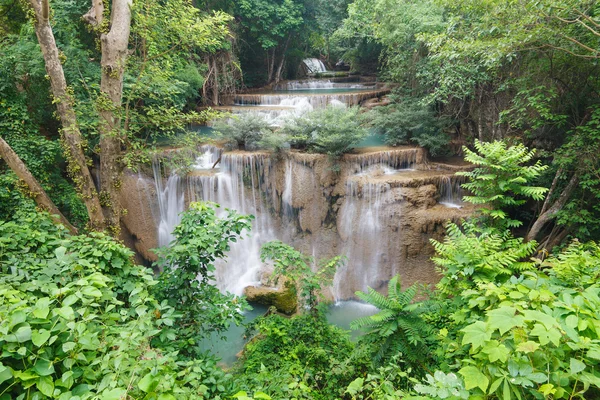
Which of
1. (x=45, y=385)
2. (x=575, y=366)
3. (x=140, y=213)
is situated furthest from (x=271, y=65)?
(x=575, y=366)

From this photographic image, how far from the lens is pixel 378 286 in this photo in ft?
28.1

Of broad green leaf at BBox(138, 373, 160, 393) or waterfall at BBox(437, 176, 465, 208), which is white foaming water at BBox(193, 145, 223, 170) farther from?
broad green leaf at BBox(138, 373, 160, 393)

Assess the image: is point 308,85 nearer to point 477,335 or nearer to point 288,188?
point 288,188

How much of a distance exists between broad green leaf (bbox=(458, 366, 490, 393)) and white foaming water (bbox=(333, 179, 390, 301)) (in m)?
6.68

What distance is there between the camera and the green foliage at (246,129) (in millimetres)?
9625

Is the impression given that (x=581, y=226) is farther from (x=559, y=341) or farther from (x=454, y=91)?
(x=559, y=341)

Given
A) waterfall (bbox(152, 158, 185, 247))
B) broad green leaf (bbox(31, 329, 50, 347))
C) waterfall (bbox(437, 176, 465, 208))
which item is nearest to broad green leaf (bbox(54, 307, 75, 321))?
Result: broad green leaf (bbox(31, 329, 50, 347))

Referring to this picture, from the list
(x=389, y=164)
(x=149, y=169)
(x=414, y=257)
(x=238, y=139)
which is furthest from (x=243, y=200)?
(x=414, y=257)

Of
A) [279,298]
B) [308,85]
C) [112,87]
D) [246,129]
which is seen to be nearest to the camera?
[112,87]

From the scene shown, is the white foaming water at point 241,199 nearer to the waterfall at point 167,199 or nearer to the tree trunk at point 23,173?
the waterfall at point 167,199

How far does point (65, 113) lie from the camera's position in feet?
17.2

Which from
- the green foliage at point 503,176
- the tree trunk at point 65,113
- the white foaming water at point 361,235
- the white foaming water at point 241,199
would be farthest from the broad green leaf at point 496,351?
Result: the white foaming water at point 241,199

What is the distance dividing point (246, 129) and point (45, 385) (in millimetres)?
8617

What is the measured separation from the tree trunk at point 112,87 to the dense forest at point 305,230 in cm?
4
